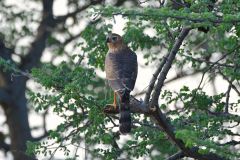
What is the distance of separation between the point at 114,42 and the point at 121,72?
3.22 feet

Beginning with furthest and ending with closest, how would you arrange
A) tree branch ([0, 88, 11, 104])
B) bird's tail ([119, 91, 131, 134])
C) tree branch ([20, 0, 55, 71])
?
1. tree branch ([0, 88, 11, 104])
2. tree branch ([20, 0, 55, 71])
3. bird's tail ([119, 91, 131, 134])

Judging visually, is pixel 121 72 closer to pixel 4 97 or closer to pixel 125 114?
pixel 125 114

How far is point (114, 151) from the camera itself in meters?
8.89

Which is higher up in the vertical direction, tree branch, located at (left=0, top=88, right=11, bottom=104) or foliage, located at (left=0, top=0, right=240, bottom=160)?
tree branch, located at (left=0, top=88, right=11, bottom=104)

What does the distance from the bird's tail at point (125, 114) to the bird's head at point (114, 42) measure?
1.46 metres

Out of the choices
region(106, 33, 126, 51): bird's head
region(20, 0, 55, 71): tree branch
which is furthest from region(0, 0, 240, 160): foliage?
region(20, 0, 55, 71): tree branch

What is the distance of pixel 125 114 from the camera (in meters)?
7.51

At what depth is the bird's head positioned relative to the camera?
919 centimetres

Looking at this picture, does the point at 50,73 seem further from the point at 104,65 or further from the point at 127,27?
the point at 127,27

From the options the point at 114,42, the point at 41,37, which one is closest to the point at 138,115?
the point at 114,42

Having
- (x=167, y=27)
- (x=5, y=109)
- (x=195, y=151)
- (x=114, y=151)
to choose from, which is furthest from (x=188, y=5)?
(x=5, y=109)

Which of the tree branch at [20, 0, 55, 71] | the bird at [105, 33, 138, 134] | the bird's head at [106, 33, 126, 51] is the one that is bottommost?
the bird at [105, 33, 138, 134]

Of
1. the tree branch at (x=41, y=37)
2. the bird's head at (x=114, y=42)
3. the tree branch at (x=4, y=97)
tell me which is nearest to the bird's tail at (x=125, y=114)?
the bird's head at (x=114, y=42)

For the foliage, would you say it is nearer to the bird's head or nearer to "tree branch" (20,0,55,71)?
the bird's head
